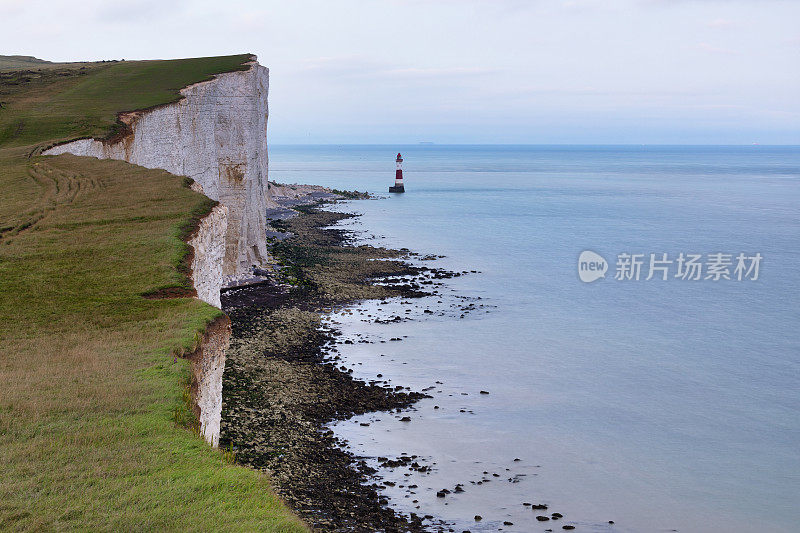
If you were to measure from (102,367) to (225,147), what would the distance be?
Answer: 91.0 ft

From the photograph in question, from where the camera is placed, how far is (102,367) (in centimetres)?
1025

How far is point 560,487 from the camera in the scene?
675 inches

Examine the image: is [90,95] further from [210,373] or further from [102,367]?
[102,367]

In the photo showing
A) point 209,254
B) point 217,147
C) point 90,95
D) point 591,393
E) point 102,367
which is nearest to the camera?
point 102,367

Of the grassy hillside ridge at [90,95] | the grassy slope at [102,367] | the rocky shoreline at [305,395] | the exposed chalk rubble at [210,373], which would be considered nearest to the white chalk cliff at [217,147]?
the grassy hillside ridge at [90,95]

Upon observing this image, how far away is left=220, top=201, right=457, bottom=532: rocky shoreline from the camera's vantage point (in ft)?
50.6

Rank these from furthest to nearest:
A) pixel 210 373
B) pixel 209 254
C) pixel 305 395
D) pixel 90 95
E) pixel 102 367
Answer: pixel 90 95, pixel 305 395, pixel 209 254, pixel 210 373, pixel 102 367

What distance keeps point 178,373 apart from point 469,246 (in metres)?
47.2

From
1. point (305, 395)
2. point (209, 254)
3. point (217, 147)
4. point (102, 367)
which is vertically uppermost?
point (217, 147)

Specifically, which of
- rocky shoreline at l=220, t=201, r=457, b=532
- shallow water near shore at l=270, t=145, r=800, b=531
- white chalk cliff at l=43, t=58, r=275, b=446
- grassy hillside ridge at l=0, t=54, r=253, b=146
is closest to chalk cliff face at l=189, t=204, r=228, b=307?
rocky shoreline at l=220, t=201, r=457, b=532

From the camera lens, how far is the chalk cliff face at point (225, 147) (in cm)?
3234

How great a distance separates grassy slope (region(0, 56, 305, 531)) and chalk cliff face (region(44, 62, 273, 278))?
8.69m

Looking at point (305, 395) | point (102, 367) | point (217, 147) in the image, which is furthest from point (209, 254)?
point (217, 147)

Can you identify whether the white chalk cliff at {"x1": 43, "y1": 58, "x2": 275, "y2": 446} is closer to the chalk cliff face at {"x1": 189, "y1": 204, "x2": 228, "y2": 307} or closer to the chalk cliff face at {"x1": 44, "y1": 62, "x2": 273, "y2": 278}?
the chalk cliff face at {"x1": 44, "y1": 62, "x2": 273, "y2": 278}
